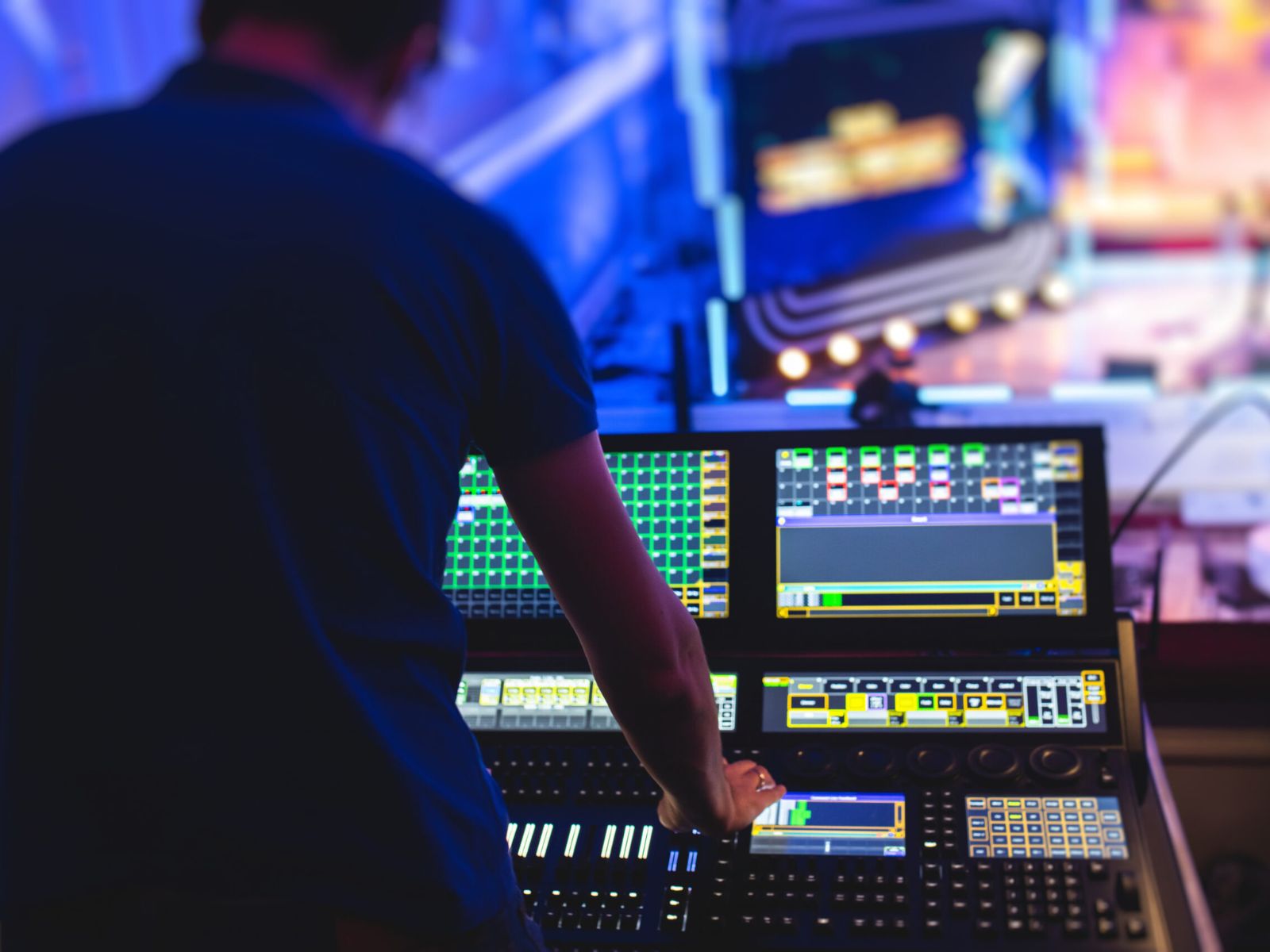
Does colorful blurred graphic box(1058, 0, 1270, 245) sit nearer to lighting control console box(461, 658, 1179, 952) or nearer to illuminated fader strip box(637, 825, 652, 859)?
lighting control console box(461, 658, 1179, 952)

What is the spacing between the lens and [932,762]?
1.27m

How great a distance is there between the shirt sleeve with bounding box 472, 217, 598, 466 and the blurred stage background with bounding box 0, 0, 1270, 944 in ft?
6.11

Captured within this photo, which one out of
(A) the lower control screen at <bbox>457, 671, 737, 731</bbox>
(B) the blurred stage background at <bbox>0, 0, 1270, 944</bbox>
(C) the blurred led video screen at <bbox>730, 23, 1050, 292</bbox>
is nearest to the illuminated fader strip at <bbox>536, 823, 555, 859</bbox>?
(A) the lower control screen at <bbox>457, 671, 737, 731</bbox>

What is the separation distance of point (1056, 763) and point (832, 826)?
25cm

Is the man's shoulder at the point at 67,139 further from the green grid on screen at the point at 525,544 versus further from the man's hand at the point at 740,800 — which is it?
the green grid on screen at the point at 525,544

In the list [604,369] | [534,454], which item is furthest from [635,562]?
[604,369]

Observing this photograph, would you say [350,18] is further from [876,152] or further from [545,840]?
[876,152]

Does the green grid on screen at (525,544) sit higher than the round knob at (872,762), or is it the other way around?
the green grid on screen at (525,544)

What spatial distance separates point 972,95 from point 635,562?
2457 millimetres

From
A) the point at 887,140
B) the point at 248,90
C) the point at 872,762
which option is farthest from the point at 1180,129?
the point at 248,90

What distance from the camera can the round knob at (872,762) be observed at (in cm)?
127

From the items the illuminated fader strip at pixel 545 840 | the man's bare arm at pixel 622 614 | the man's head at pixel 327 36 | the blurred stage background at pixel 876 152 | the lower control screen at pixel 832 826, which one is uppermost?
the blurred stage background at pixel 876 152

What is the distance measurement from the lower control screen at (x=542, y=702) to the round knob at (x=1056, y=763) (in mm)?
330

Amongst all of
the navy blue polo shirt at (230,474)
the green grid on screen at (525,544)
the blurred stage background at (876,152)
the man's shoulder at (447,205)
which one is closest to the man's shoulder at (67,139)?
the navy blue polo shirt at (230,474)
